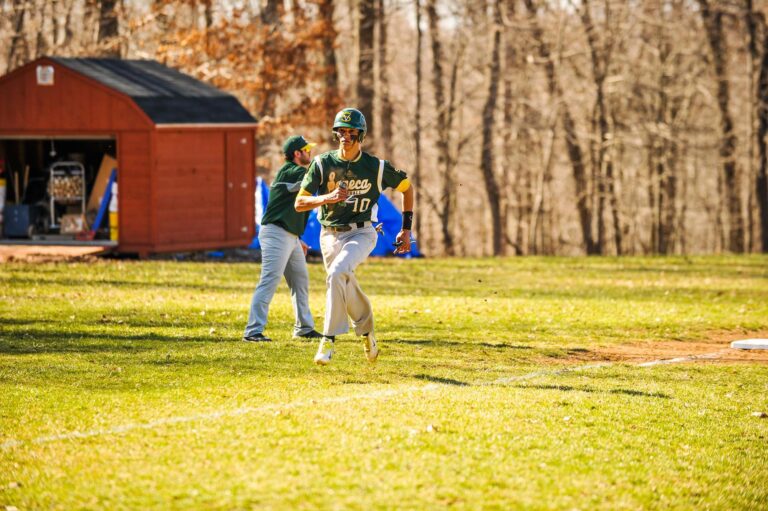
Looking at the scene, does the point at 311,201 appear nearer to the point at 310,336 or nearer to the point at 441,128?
the point at 310,336

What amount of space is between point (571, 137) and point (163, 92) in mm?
25245

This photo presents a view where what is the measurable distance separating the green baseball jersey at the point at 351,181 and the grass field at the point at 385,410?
138 centimetres

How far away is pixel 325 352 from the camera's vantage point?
12039mm

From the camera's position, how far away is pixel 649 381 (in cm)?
1211

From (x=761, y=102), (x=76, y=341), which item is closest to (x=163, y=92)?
(x=76, y=341)

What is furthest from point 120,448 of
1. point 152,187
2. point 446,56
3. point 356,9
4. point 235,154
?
point 446,56

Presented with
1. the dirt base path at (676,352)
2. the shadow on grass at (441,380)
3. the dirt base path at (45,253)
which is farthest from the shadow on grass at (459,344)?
the dirt base path at (45,253)

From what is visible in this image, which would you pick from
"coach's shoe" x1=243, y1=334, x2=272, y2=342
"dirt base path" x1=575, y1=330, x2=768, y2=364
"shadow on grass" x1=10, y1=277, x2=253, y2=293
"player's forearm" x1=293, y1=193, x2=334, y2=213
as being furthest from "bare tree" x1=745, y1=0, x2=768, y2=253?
"player's forearm" x1=293, y1=193, x2=334, y2=213

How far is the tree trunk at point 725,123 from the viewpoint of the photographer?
153ft

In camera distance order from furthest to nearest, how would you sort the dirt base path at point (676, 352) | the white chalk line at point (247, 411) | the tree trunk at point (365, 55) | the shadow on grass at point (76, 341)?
the tree trunk at point (365, 55), the dirt base path at point (676, 352), the shadow on grass at point (76, 341), the white chalk line at point (247, 411)

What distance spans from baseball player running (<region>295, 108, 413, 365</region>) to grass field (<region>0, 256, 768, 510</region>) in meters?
0.49

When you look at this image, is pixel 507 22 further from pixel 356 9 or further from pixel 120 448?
pixel 120 448

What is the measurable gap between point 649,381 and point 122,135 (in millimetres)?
16523

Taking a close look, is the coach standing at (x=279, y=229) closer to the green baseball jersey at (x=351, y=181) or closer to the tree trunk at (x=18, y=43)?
the green baseball jersey at (x=351, y=181)
